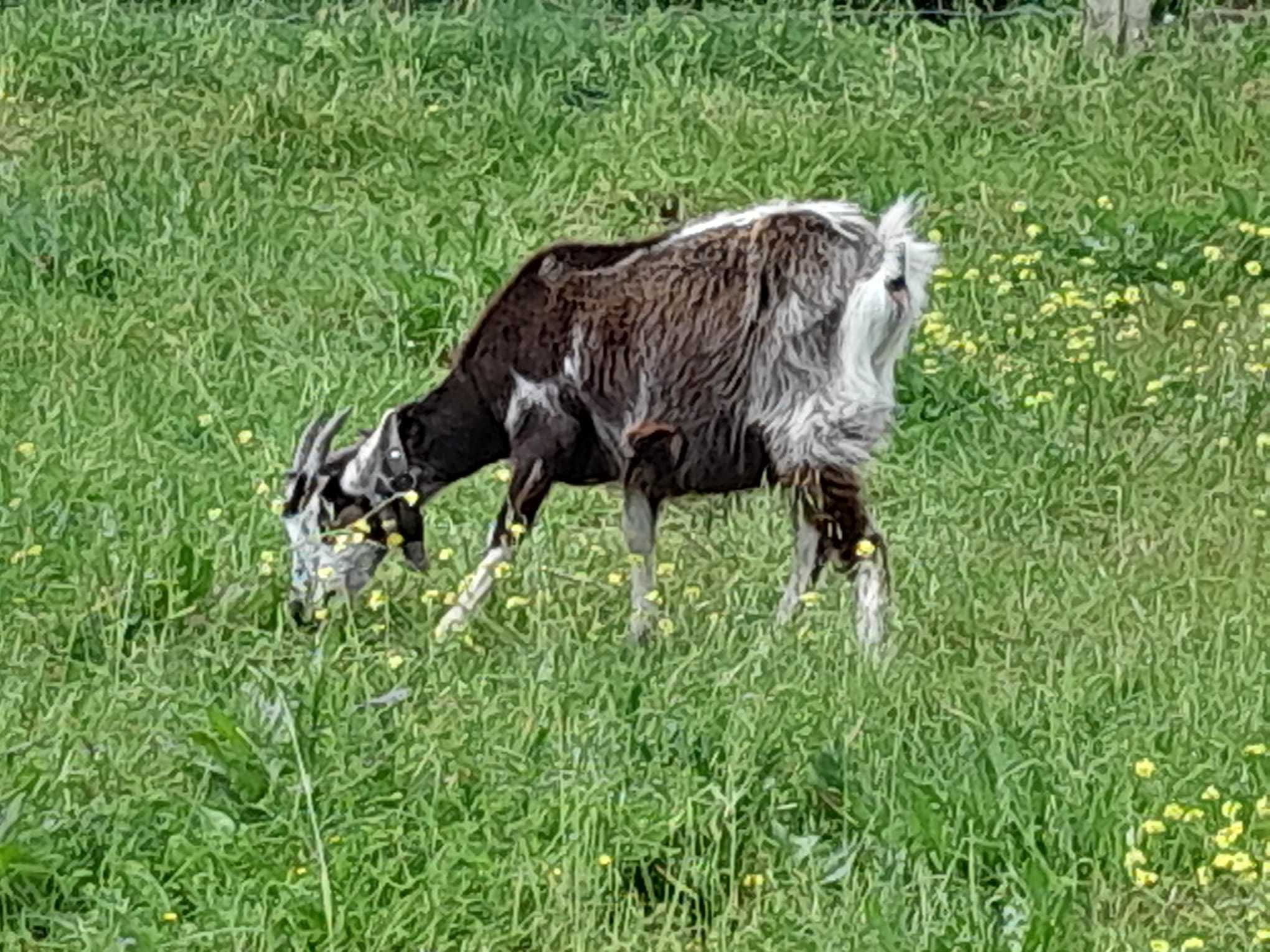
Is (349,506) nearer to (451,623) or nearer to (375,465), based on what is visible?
(375,465)

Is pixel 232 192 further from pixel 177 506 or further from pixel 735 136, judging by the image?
pixel 177 506

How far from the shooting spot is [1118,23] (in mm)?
10750

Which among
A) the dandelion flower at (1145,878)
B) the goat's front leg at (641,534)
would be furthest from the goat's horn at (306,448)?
the dandelion flower at (1145,878)

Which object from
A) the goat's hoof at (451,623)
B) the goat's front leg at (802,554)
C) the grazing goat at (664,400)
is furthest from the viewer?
the goat's front leg at (802,554)

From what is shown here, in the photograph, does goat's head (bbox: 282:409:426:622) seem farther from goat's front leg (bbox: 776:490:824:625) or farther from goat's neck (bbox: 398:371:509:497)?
goat's front leg (bbox: 776:490:824:625)

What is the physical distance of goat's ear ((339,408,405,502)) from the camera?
6406 millimetres

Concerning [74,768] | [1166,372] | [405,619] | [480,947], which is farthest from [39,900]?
[1166,372]

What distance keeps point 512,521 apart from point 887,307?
3.32 feet

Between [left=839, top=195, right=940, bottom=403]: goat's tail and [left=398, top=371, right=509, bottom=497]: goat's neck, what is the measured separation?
933mm

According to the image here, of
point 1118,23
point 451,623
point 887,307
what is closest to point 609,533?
point 451,623

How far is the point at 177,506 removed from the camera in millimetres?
6773

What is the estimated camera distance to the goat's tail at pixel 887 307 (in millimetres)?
5996

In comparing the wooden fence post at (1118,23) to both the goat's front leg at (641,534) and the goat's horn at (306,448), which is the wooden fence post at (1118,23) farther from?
the goat's horn at (306,448)

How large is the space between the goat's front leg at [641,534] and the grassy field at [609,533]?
110 millimetres
